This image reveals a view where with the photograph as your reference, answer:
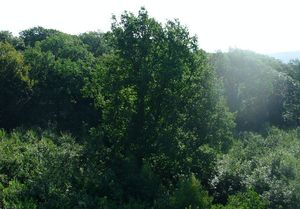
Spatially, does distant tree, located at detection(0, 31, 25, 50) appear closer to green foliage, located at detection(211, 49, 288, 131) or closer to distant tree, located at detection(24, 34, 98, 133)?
distant tree, located at detection(24, 34, 98, 133)

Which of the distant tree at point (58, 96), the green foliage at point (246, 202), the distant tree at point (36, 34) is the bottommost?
the green foliage at point (246, 202)

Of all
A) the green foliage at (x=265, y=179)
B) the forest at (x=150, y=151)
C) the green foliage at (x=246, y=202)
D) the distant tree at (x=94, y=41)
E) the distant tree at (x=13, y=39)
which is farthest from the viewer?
the distant tree at (x=94, y=41)

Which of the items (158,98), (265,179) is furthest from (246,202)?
(158,98)

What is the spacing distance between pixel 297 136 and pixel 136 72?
1901cm

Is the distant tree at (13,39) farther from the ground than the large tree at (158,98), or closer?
farther from the ground

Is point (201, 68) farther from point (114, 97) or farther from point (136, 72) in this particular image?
point (114, 97)

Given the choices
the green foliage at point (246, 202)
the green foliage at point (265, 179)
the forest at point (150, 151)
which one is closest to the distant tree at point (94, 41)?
the forest at point (150, 151)

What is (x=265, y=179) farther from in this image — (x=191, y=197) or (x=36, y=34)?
(x=36, y=34)

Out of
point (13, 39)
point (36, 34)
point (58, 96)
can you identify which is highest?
point (36, 34)

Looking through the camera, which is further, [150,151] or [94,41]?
[94,41]

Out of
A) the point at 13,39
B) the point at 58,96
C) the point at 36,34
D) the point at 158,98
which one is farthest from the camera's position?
the point at 36,34

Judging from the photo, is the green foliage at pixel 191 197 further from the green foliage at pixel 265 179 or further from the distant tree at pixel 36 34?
the distant tree at pixel 36 34

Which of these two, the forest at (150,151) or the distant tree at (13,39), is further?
the distant tree at (13,39)

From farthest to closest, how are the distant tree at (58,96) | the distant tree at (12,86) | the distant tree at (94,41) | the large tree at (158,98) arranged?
1. the distant tree at (94,41)
2. the distant tree at (58,96)
3. the distant tree at (12,86)
4. the large tree at (158,98)
